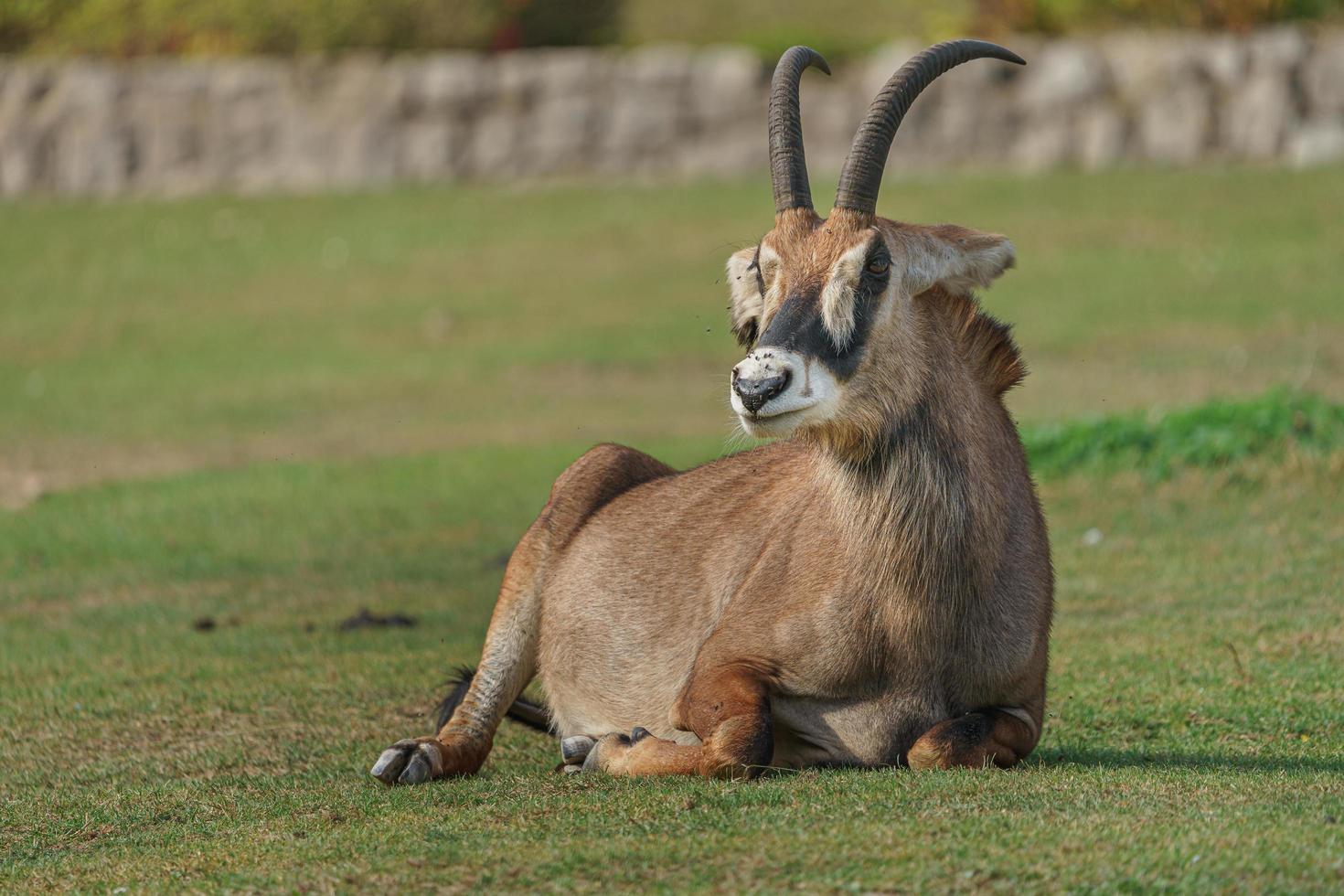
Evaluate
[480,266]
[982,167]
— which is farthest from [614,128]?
[982,167]

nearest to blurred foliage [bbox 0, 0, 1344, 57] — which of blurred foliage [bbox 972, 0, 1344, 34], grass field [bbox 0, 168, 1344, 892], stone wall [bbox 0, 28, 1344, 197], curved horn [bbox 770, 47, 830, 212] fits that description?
blurred foliage [bbox 972, 0, 1344, 34]

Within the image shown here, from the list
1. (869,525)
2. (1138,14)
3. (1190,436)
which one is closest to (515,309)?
(1138,14)

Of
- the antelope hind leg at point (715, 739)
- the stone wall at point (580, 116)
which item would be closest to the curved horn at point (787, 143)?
the antelope hind leg at point (715, 739)

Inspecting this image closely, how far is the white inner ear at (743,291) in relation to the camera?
20.5 ft

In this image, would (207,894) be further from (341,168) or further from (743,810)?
(341,168)

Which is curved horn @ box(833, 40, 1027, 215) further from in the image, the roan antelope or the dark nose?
the dark nose

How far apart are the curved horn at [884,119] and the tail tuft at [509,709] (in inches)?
102

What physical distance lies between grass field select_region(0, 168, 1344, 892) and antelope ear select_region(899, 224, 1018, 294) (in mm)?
1643

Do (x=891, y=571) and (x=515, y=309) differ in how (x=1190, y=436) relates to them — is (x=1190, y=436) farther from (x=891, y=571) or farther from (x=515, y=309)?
(x=515, y=309)

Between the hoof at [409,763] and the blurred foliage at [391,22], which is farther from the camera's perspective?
the blurred foliage at [391,22]

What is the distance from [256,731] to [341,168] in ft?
57.7

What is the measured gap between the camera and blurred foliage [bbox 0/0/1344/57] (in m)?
23.8

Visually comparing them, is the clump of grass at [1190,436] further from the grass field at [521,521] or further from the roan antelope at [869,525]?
the roan antelope at [869,525]

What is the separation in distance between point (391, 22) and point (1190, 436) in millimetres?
17015
